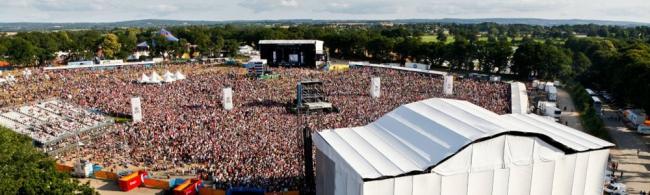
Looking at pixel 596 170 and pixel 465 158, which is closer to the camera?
A: pixel 465 158

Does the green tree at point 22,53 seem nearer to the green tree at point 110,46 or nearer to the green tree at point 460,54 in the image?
the green tree at point 110,46

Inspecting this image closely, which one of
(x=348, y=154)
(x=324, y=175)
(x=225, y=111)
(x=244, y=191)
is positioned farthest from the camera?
(x=225, y=111)

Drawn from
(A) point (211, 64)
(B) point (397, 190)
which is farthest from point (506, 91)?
(A) point (211, 64)

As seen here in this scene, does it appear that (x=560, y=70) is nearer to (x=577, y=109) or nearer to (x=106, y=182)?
(x=577, y=109)

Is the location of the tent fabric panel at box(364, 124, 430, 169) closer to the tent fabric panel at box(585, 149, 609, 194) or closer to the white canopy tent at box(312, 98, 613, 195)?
the white canopy tent at box(312, 98, 613, 195)

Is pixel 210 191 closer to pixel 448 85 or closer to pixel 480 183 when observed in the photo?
pixel 480 183

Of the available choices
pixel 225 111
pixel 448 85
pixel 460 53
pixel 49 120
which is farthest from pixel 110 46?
pixel 448 85
